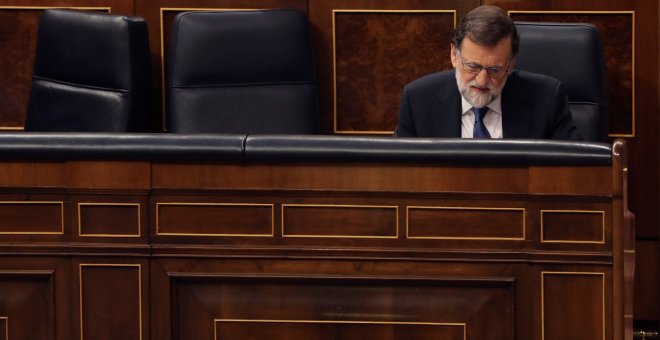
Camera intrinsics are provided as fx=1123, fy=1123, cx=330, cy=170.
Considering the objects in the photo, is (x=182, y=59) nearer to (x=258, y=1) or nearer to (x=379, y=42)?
(x=258, y=1)

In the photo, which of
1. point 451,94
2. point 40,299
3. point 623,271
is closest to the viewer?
point 623,271

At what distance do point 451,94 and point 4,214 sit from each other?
0.82 meters

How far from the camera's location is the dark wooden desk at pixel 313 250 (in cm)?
162

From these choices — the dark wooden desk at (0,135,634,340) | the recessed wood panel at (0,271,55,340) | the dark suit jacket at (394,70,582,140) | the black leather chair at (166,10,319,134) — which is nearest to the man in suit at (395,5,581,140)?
the dark suit jacket at (394,70,582,140)

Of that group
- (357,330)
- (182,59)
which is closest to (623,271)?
(357,330)

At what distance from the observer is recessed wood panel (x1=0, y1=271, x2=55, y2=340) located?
1.71 metres

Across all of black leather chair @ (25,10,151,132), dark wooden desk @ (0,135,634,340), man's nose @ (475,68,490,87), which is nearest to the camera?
dark wooden desk @ (0,135,634,340)

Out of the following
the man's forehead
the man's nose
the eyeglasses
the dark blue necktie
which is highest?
the man's forehead

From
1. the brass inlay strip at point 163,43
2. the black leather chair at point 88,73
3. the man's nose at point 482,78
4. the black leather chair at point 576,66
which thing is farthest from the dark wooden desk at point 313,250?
the brass inlay strip at point 163,43

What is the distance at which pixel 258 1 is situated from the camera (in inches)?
107

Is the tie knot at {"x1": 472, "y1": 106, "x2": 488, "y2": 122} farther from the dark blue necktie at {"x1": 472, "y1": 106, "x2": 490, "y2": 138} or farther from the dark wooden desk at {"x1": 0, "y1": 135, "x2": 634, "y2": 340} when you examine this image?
the dark wooden desk at {"x1": 0, "y1": 135, "x2": 634, "y2": 340}

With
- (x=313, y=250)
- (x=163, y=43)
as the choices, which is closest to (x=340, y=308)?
(x=313, y=250)

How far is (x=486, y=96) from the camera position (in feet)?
6.55

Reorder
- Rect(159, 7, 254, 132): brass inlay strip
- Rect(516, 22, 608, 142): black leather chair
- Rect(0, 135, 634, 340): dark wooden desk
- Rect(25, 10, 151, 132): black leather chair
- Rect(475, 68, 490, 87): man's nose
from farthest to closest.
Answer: Rect(159, 7, 254, 132): brass inlay strip
Rect(25, 10, 151, 132): black leather chair
Rect(516, 22, 608, 142): black leather chair
Rect(475, 68, 490, 87): man's nose
Rect(0, 135, 634, 340): dark wooden desk
